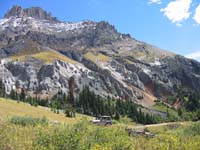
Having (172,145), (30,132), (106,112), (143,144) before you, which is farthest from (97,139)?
(106,112)

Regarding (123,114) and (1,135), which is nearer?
(1,135)

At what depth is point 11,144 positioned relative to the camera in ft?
54.8

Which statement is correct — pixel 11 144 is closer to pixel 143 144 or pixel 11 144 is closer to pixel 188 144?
pixel 143 144

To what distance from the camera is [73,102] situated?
7441 inches

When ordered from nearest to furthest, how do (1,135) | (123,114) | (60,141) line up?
1. (60,141)
2. (1,135)
3. (123,114)

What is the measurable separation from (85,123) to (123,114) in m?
160

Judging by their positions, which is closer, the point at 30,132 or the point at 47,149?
the point at 47,149

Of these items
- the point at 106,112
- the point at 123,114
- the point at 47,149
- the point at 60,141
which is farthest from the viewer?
the point at 123,114

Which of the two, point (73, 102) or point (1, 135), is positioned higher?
point (73, 102)

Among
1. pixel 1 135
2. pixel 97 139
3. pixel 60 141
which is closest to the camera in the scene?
pixel 60 141

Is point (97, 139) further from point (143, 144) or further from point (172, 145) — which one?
point (172, 145)

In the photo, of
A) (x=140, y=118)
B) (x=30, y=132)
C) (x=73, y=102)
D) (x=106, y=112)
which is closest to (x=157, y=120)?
(x=140, y=118)

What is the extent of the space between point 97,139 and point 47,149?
441cm

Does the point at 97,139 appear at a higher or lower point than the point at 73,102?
lower
